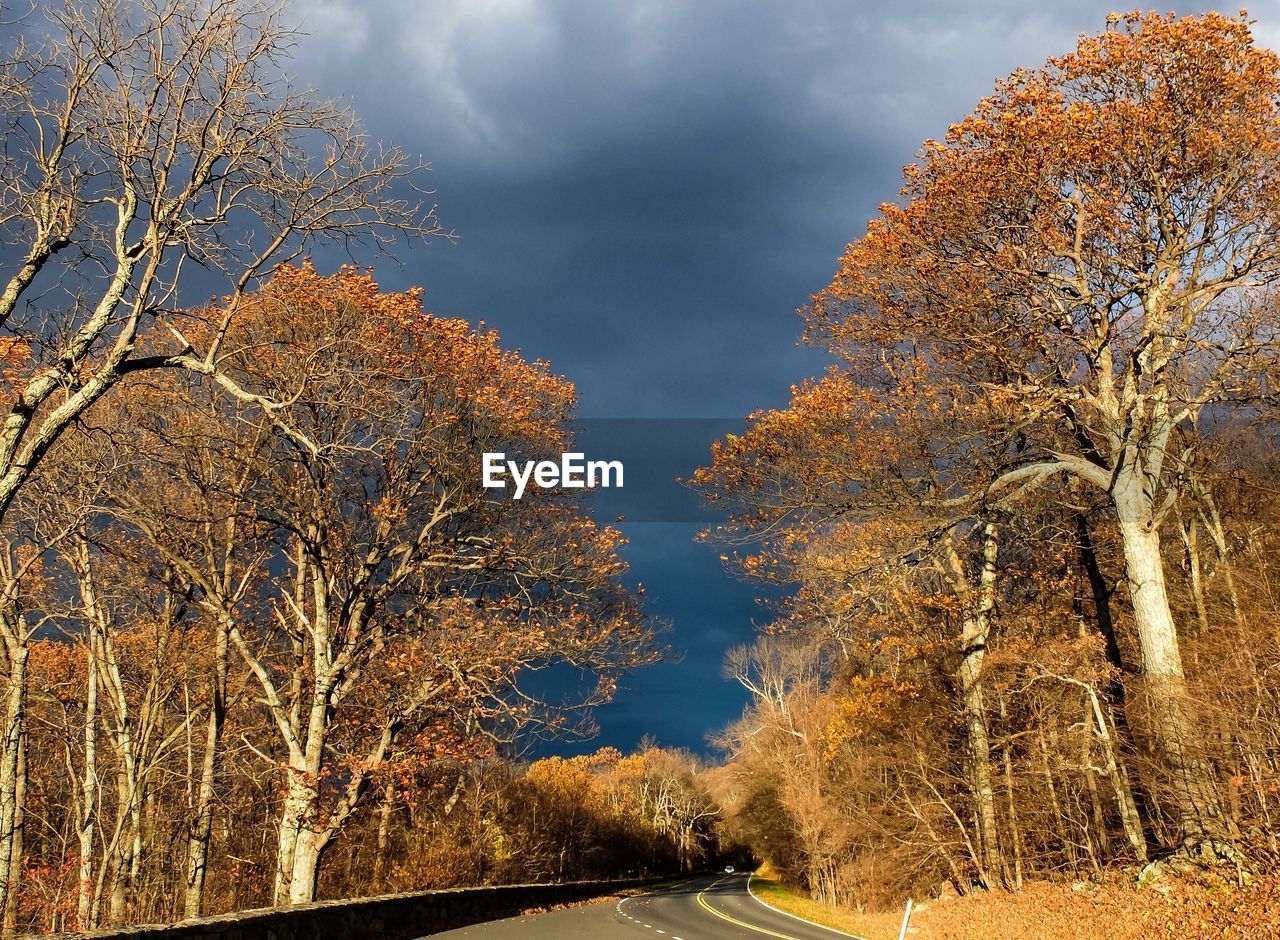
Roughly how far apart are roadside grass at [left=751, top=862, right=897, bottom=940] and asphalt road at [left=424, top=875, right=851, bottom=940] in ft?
2.77

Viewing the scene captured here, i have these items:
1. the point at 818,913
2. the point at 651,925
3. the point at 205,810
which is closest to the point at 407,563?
the point at 205,810

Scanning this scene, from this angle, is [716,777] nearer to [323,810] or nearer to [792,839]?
[792,839]

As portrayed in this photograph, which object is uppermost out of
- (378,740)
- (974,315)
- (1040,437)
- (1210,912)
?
(974,315)

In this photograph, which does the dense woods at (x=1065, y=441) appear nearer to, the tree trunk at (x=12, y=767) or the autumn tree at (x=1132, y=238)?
the autumn tree at (x=1132, y=238)

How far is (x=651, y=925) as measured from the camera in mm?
21453

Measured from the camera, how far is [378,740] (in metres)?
19.5

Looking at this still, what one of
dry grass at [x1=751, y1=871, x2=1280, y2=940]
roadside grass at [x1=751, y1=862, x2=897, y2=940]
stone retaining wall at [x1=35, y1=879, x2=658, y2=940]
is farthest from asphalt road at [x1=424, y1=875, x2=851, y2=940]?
dry grass at [x1=751, y1=871, x2=1280, y2=940]

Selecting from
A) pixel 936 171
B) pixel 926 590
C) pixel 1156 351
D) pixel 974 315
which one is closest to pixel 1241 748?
pixel 1156 351

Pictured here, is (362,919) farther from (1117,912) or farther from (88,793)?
(1117,912)

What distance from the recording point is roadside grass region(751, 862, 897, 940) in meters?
22.7

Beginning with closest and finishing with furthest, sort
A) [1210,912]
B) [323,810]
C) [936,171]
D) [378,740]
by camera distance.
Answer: [1210,912]
[936,171]
[323,810]
[378,740]

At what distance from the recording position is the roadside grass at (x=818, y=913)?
22.7 meters

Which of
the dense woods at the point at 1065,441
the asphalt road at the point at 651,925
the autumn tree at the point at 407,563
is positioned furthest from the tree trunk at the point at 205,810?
the dense woods at the point at 1065,441

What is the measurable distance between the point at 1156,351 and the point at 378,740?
667 inches
